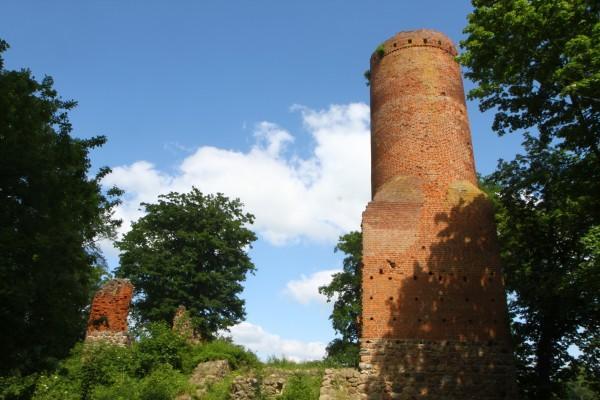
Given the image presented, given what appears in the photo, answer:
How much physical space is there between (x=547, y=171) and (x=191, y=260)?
1810 cm

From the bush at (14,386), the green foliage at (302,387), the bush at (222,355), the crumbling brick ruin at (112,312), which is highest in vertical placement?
the crumbling brick ruin at (112,312)

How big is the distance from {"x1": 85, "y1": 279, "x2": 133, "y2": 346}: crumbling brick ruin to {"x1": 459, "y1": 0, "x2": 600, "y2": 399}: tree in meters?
12.0

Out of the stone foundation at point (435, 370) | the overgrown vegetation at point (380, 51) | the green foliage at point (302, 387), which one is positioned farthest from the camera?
the overgrown vegetation at point (380, 51)

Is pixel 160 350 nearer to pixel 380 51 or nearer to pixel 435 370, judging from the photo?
pixel 435 370

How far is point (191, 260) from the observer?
83.7 ft

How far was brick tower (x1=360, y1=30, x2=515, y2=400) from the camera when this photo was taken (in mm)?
10898

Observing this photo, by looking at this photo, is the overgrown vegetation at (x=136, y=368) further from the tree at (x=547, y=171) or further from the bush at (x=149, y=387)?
the tree at (x=547, y=171)

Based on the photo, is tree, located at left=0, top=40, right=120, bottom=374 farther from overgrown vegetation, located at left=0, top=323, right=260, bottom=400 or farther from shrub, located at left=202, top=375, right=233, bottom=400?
shrub, located at left=202, top=375, right=233, bottom=400

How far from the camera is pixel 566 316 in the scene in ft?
48.4

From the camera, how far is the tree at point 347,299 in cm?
2280

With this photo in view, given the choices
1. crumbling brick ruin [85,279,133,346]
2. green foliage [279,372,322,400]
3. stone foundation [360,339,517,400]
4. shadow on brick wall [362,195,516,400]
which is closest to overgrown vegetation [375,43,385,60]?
shadow on brick wall [362,195,516,400]

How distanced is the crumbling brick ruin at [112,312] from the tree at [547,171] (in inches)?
471

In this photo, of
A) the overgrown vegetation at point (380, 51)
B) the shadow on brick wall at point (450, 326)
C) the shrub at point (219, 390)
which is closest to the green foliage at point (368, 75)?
the overgrown vegetation at point (380, 51)

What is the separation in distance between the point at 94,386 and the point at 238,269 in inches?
590
